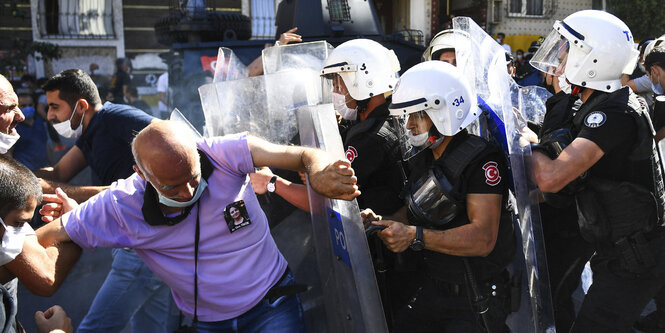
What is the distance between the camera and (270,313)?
2.41 m

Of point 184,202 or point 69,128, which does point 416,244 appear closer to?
point 184,202

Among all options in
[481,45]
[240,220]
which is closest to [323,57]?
[481,45]

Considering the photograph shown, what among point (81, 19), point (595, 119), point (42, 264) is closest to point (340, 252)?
point (42, 264)

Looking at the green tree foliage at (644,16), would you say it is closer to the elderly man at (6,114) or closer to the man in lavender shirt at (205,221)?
the man in lavender shirt at (205,221)

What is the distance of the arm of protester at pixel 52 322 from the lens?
6.56ft

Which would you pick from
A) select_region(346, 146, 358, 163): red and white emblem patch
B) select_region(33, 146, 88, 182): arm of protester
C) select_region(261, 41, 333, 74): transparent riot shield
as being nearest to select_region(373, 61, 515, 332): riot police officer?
select_region(346, 146, 358, 163): red and white emblem patch

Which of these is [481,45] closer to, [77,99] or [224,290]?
[224,290]

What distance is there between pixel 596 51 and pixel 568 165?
0.63 m

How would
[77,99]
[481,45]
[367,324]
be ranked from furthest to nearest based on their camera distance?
[77,99] → [481,45] → [367,324]

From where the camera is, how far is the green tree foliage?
1786cm

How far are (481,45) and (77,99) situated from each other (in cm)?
242

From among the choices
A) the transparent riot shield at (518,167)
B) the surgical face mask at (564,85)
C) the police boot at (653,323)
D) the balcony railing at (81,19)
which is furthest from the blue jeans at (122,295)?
the balcony railing at (81,19)

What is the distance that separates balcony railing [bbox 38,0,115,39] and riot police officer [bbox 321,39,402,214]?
49.9ft

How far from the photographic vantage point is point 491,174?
2334 mm
